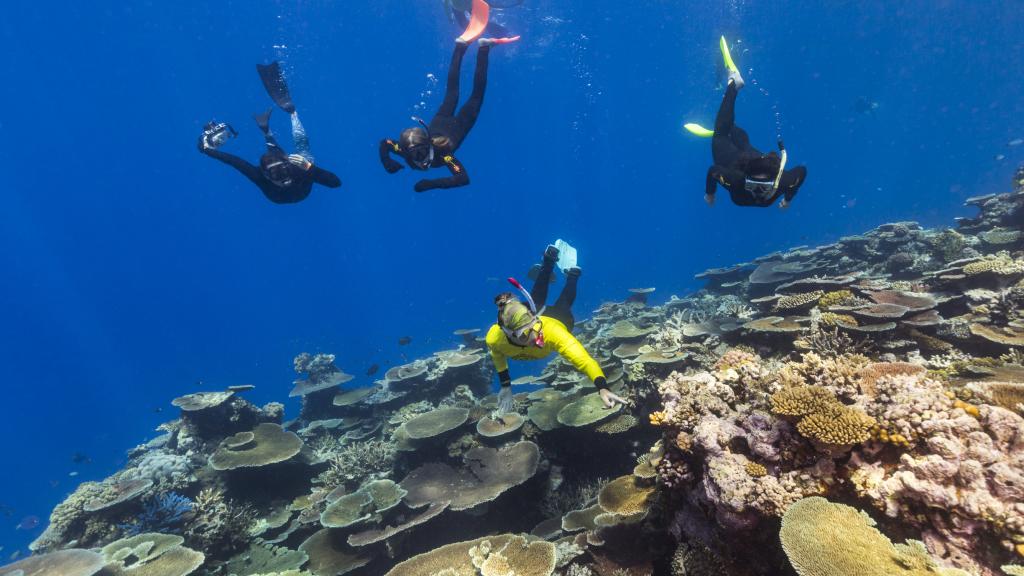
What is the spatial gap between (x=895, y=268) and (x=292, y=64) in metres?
66.9

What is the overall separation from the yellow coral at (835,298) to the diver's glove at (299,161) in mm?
10169

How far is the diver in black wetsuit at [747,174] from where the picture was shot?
5773mm

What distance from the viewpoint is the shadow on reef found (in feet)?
10.3

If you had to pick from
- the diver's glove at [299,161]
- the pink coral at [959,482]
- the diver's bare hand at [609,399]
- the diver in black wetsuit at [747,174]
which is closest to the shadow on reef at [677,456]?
the pink coral at [959,482]

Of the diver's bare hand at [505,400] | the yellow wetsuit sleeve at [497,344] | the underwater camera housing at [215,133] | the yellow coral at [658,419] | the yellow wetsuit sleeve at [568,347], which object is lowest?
the yellow coral at [658,419]

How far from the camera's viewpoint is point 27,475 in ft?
170

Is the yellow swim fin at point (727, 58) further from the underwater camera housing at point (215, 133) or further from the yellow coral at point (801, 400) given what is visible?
the underwater camera housing at point (215, 133)

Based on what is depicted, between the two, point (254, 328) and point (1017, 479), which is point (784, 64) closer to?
point (1017, 479)

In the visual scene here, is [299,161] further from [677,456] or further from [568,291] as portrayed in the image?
[677,456]

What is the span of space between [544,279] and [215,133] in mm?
7280

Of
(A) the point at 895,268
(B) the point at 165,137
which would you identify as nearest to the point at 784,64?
(A) the point at 895,268

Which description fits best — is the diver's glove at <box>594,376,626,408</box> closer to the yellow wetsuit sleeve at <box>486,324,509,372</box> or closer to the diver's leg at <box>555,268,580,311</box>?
the yellow wetsuit sleeve at <box>486,324,509,372</box>

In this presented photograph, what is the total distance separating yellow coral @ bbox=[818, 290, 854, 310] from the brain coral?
19.0ft

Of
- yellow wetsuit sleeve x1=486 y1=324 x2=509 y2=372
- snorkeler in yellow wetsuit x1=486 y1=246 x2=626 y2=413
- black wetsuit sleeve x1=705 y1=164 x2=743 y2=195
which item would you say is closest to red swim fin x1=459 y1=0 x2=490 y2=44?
black wetsuit sleeve x1=705 y1=164 x2=743 y2=195
